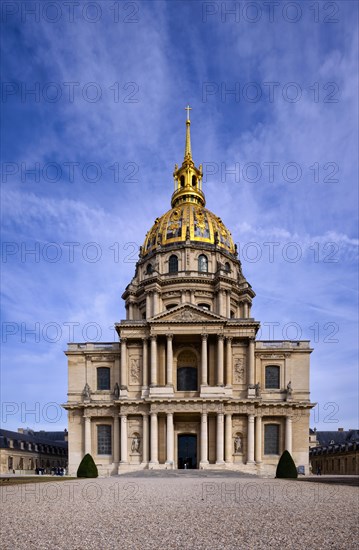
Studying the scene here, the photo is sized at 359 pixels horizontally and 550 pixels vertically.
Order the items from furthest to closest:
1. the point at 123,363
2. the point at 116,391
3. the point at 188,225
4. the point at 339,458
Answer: the point at 339,458 < the point at 188,225 < the point at 116,391 < the point at 123,363

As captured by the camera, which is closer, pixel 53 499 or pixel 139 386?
pixel 53 499

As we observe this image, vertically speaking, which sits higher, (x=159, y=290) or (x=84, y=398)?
(x=159, y=290)

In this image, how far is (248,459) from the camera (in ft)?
139

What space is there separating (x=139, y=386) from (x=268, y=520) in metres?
34.9

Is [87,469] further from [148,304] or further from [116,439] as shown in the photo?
[148,304]

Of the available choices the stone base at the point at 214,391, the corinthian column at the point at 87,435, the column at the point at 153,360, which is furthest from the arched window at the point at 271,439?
the corinthian column at the point at 87,435

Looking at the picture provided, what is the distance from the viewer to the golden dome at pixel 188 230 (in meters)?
57.3

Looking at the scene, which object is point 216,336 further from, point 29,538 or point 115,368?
point 29,538

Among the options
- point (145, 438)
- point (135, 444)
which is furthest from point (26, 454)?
point (145, 438)

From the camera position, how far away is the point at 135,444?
43719 mm

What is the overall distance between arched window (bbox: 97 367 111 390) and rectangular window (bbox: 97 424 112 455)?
3704 mm

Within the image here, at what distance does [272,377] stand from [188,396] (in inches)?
353

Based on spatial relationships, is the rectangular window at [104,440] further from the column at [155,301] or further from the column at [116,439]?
the column at [155,301]

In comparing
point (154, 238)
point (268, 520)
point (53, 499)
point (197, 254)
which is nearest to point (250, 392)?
point (197, 254)
